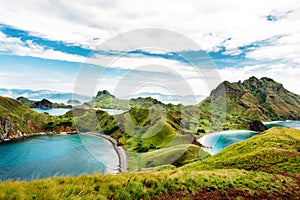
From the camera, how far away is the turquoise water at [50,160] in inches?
3693

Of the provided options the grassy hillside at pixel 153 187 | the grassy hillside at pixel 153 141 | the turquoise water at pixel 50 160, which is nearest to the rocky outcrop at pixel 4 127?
the turquoise water at pixel 50 160

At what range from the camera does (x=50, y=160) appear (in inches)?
4579

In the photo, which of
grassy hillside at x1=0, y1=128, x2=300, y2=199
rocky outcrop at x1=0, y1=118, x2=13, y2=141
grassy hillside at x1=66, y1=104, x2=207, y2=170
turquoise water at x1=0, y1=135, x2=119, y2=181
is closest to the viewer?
grassy hillside at x1=0, y1=128, x2=300, y2=199

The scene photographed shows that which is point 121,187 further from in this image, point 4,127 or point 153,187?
point 4,127

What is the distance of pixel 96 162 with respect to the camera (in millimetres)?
112562

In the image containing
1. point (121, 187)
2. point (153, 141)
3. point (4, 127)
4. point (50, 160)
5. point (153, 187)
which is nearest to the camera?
point (121, 187)

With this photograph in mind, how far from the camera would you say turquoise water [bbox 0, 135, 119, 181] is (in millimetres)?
93812

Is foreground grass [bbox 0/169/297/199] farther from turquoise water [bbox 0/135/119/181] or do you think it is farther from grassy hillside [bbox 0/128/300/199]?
turquoise water [bbox 0/135/119/181]

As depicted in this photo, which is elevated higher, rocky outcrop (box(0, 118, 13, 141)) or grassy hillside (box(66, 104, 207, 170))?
grassy hillside (box(66, 104, 207, 170))

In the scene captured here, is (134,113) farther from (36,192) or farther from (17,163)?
(36,192)

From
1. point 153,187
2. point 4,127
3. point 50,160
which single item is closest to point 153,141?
point 50,160

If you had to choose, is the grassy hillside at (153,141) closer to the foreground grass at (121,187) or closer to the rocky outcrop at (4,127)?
the foreground grass at (121,187)

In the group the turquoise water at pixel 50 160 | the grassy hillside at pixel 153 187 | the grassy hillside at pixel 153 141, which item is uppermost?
the grassy hillside at pixel 153 187

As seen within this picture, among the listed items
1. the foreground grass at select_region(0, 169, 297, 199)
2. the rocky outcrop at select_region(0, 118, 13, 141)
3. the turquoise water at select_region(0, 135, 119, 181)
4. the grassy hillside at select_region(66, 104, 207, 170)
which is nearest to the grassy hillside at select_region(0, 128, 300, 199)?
the foreground grass at select_region(0, 169, 297, 199)
